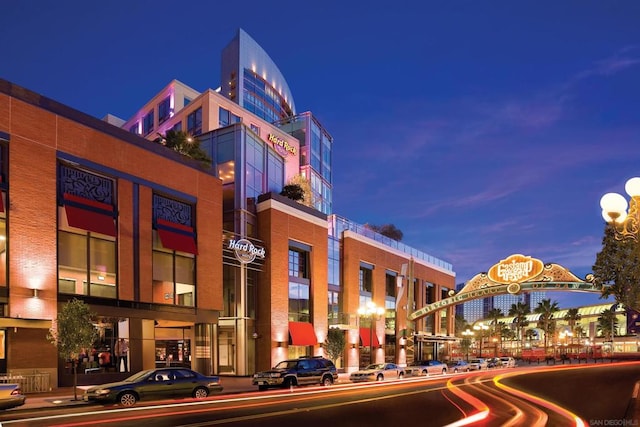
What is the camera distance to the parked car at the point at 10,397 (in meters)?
17.7

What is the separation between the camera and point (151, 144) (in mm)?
33594

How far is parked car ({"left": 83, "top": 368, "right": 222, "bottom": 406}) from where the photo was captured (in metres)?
20.2

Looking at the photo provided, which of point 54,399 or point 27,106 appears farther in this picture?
point 27,106

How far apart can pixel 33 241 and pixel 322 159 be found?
5578 cm

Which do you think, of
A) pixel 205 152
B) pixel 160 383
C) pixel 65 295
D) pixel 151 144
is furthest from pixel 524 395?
pixel 205 152

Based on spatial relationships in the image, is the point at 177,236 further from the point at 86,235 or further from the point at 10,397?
the point at 10,397

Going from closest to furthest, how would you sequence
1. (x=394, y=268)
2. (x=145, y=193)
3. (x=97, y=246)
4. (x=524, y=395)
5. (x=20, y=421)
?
(x=20, y=421) → (x=524, y=395) → (x=97, y=246) → (x=145, y=193) → (x=394, y=268)

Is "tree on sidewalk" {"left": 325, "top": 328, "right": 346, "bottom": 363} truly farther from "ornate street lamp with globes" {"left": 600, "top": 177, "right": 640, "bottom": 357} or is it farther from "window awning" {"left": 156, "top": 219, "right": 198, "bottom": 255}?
"ornate street lamp with globes" {"left": 600, "top": 177, "right": 640, "bottom": 357}

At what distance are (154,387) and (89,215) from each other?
10889mm

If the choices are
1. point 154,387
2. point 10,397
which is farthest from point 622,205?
point 10,397

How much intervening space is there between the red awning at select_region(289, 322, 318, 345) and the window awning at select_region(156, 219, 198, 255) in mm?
11348

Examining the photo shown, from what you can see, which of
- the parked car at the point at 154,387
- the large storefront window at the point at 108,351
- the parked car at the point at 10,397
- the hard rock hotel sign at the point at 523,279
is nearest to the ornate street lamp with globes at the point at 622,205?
the parked car at the point at 154,387

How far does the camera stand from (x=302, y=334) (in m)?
44.3

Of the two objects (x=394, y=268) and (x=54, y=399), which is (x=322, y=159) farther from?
(x=54, y=399)
